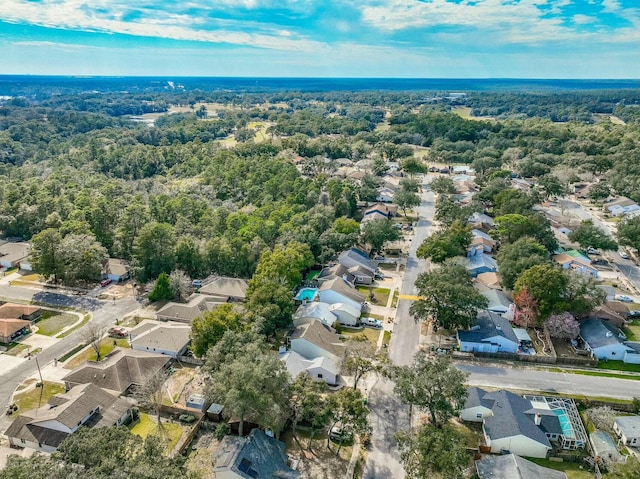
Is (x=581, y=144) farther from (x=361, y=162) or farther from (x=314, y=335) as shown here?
(x=314, y=335)

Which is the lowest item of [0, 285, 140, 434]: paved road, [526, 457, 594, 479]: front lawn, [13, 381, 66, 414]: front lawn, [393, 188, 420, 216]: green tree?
[0, 285, 140, 434]: paved road

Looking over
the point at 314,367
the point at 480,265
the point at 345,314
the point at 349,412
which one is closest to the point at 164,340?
the point at 314,367

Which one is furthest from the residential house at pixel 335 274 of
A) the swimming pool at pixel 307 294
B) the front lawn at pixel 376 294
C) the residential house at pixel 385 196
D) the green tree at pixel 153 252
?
the residential house at pixel 385 196

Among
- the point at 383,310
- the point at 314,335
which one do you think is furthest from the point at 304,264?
the point at 314,335

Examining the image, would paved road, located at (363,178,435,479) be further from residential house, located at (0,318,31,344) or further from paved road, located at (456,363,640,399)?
residential house, located at (0,318,31,344)

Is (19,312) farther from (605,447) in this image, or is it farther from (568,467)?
(605,447)

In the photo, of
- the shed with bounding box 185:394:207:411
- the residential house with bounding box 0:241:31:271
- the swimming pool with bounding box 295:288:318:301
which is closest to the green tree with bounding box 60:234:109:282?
the residential house with bounding box 0:241:31:271

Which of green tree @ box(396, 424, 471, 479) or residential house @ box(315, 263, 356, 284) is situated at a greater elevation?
green tree @ box(396, 424, 471, 479)
